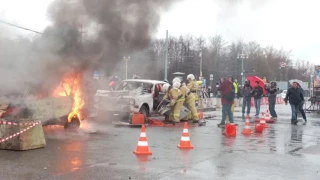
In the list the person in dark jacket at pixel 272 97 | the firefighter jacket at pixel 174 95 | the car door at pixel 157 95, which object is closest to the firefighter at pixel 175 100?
the firefighter jacket at pixel 174 95

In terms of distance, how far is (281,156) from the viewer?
875 centimetres

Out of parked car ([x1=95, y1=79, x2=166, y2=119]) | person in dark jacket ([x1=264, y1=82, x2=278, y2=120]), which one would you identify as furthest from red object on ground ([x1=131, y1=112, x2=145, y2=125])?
person in dark jacket ([x1=264, y1=82, x2=278, y2=120])

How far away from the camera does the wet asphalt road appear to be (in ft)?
22.0

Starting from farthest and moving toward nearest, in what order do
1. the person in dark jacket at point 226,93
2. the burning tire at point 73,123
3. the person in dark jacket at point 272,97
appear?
the person in dark jacket at point 272,97 < the person in dark jacket at point 226,93 < the burning tire at point 73,123

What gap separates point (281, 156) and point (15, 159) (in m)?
5.28

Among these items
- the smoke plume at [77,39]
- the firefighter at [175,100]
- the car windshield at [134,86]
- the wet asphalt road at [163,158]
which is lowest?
the wet asphalt road at [163,158]

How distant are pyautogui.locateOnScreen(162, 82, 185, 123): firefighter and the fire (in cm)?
416

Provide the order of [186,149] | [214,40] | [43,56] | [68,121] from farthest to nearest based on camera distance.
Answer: [214,40]
[68,121]
[43,56]
[186,149]

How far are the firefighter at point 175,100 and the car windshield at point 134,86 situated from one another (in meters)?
0.98

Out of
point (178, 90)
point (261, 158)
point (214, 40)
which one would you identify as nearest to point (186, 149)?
point (261, 158)

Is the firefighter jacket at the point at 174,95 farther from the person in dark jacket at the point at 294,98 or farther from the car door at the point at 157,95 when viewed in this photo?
the person in dark jacket at the point at 294,98

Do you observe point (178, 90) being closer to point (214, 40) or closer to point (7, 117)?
point (7, 117)

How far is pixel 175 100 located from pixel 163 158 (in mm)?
7074

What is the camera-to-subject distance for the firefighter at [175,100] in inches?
597
